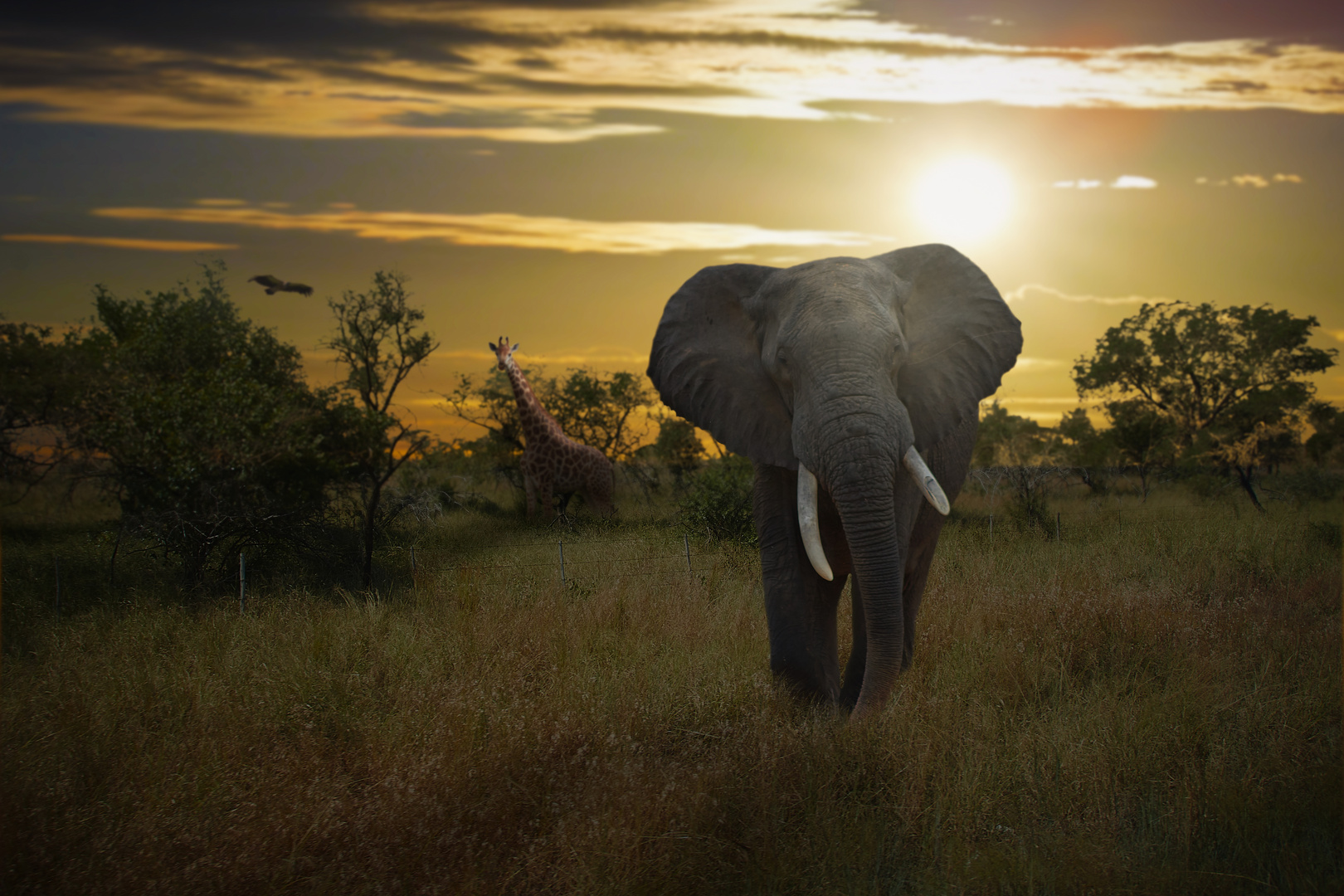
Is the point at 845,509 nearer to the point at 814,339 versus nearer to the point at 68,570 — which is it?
the point at 814,339

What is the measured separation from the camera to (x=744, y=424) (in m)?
5.21

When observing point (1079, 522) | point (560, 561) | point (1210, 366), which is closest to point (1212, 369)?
point (1210, 366)

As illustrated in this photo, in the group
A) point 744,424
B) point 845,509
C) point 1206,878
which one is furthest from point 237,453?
point 1206,878

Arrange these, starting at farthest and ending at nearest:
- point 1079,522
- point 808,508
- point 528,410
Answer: point 528,410 < point 1079,522 < point 808,508

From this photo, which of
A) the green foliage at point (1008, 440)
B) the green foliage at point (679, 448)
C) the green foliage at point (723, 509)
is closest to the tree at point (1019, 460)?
the green foliage at point (1008, 440)

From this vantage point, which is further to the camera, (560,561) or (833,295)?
(560,561)

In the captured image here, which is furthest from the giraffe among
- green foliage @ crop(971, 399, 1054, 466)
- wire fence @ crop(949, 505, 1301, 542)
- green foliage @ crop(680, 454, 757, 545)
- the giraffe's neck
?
green foliage @ crop(971, 399, 1054, 466)

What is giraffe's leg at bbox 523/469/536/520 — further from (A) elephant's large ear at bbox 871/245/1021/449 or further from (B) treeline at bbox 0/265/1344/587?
(A) elephant's large ear at bbox 871/245/1021/449

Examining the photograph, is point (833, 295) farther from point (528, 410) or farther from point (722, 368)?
point (528, 410)

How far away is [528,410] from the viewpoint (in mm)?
18406

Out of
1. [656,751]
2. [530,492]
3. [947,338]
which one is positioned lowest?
[530,492]

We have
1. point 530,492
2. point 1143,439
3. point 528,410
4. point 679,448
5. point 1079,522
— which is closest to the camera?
point 1079,522

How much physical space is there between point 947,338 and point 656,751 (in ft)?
10.0

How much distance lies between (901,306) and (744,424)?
1.36 metres
